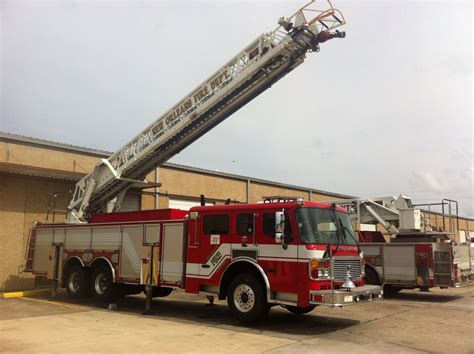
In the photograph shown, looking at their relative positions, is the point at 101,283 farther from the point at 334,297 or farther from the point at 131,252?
the point at 334,297

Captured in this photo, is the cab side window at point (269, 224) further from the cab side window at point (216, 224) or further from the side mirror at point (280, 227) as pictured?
the cab side window at point (216, 224)

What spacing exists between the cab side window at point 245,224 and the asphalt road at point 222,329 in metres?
1.87

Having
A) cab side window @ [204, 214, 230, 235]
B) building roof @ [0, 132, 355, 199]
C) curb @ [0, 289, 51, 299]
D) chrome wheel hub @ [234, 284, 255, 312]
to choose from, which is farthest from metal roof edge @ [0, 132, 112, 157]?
chrome wheel hub @ [234, 284, 255, 312]

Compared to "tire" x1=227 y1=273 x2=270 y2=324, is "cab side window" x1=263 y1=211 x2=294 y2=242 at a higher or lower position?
higher

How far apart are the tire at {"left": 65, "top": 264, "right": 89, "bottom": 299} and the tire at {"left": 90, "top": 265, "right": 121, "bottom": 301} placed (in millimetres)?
189

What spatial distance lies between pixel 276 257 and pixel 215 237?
1.63 metres

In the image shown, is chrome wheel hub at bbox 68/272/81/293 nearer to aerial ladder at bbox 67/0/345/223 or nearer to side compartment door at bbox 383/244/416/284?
aerial ladder at bbox 67/0/345/223

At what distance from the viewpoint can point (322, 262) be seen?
8.72 m

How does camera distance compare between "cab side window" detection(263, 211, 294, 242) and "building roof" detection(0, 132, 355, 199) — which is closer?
"cab side window" detection(263, 211, 294, 242)

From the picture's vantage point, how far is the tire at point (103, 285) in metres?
12.2

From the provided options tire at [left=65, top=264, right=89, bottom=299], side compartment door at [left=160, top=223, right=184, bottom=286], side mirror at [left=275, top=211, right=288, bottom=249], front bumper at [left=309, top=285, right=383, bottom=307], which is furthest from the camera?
tire at [left=65, top=264, right=89, bottom=299]

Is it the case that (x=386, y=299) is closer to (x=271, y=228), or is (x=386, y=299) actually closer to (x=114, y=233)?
(x=271, y=228)

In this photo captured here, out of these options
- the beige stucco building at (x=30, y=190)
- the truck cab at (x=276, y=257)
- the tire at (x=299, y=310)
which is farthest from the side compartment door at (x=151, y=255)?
the tire at (x=299, y=310)

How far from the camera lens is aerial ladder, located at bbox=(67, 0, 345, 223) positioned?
10.9m
